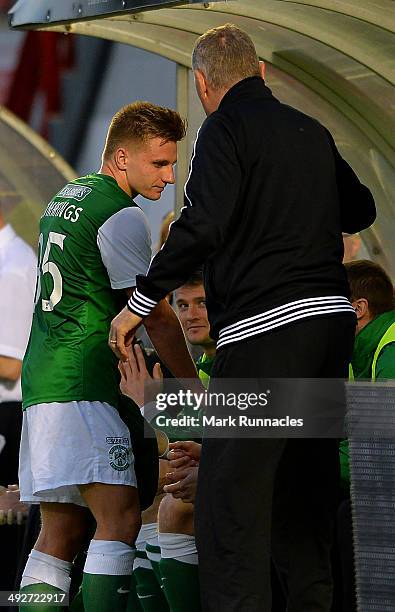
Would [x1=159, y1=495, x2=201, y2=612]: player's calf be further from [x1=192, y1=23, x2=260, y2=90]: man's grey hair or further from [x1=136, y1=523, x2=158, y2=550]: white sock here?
[x1=192, y1=23, x2=260, y2=90]: man's grey hair

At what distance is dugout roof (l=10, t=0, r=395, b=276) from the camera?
18.4 feet

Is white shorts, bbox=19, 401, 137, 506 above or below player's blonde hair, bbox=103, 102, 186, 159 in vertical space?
below

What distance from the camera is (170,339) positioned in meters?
4.39

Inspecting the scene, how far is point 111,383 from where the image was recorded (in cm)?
446

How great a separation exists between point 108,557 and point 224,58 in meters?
1.54

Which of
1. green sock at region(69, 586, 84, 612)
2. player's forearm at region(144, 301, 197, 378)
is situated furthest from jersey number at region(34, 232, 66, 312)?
green sock at region(69, 586, 84, 612)

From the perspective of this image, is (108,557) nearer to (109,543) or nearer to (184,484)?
(109,543)

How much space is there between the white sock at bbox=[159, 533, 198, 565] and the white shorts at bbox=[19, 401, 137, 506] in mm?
401

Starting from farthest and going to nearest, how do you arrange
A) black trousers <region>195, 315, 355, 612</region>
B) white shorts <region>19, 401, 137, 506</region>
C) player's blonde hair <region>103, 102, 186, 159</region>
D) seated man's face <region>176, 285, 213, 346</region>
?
seated man's face <region>176, 285, 213, 346</region> → player's blonde hair <region>103, 102, 186, 159</region> → white shorts <region>19, 401, 137, 506</region> → black trousers <region>195, 315, 355, 612</region>

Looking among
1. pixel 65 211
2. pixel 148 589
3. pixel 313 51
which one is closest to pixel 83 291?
pixel 65 211

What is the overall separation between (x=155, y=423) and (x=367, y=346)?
849 millimetres

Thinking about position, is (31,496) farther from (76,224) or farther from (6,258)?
(6,258)

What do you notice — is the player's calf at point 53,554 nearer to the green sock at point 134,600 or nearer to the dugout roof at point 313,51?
the green sock at point 134,600

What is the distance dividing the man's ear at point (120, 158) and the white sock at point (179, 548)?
48.6 inches
